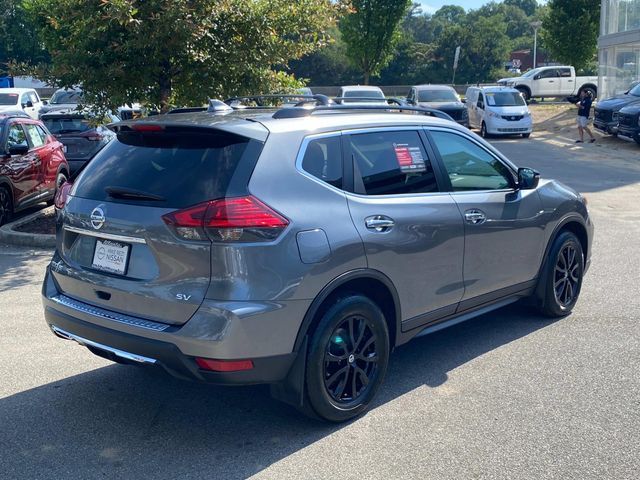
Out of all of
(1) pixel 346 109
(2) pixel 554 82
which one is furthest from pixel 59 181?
(2) pixel 554 82

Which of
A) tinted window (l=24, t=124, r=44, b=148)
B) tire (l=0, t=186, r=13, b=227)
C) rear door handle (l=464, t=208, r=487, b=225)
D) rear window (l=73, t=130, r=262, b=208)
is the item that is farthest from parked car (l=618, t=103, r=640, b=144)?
rear window (l=73, t=130, r=262, b=208)

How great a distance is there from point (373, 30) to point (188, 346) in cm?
3909

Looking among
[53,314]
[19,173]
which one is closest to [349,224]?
[53,314]

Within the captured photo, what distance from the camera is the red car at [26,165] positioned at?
10.9m

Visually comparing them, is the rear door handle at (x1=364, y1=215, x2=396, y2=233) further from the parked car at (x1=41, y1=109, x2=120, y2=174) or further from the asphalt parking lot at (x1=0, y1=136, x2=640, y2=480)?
the parked car at (x1=41, y1=109, x2=120, y2=174)

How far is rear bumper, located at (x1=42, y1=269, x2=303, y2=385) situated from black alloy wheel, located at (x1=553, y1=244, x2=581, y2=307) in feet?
10.3

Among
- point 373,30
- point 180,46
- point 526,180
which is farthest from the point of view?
point 373,30

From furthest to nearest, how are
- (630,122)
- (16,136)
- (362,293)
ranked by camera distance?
(630,122) → (16,136) → (362,293)

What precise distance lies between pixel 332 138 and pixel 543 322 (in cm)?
295

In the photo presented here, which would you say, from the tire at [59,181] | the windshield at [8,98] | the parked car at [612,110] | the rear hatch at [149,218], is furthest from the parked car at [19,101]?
the rear hatch at [149,218]

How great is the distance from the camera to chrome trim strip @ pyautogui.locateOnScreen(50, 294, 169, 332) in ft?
13.4

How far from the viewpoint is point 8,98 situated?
25.2m

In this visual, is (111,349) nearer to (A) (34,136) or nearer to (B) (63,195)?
(B) (63,195)

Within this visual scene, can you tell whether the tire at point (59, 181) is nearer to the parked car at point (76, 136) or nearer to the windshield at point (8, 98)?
the parked car at point (76, 136)
